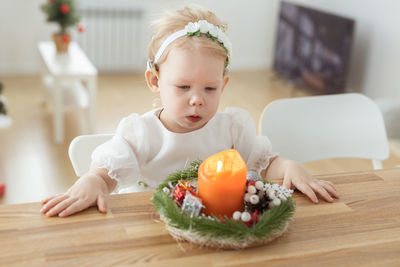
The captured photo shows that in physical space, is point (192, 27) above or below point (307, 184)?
above

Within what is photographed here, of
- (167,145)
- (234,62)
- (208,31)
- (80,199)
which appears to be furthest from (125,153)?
(234,62)

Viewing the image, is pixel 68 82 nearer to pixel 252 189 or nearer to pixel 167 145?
pixel 167 145

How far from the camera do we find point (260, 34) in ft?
18.0

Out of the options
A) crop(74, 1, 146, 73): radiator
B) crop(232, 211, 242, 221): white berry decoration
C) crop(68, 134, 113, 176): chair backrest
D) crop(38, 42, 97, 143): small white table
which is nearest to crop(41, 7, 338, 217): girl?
crop(68, 134, 113, 176): chair backrest

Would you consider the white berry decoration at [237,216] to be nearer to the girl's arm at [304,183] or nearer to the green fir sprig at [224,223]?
the green fir sprig at [224,223]

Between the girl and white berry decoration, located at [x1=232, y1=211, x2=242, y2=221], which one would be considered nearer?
white berry decoration, located at [x1=232, y1=211, x2=242, y2=221]

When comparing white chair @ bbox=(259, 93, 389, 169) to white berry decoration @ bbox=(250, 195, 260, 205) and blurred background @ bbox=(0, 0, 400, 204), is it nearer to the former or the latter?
white berry decoration @ bbox=(250, 195, 260, 205)

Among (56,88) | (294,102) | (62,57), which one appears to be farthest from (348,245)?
(62,57)

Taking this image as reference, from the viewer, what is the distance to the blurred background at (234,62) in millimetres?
3238

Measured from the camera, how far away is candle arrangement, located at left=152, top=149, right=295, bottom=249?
82 cm

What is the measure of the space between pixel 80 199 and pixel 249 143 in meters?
0.52

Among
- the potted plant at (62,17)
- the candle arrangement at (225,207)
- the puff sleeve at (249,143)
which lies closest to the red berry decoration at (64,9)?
the potted plant at (62,17)

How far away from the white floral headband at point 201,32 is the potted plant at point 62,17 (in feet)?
8.76

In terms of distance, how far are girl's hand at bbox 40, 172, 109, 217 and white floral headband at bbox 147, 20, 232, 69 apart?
35cm
